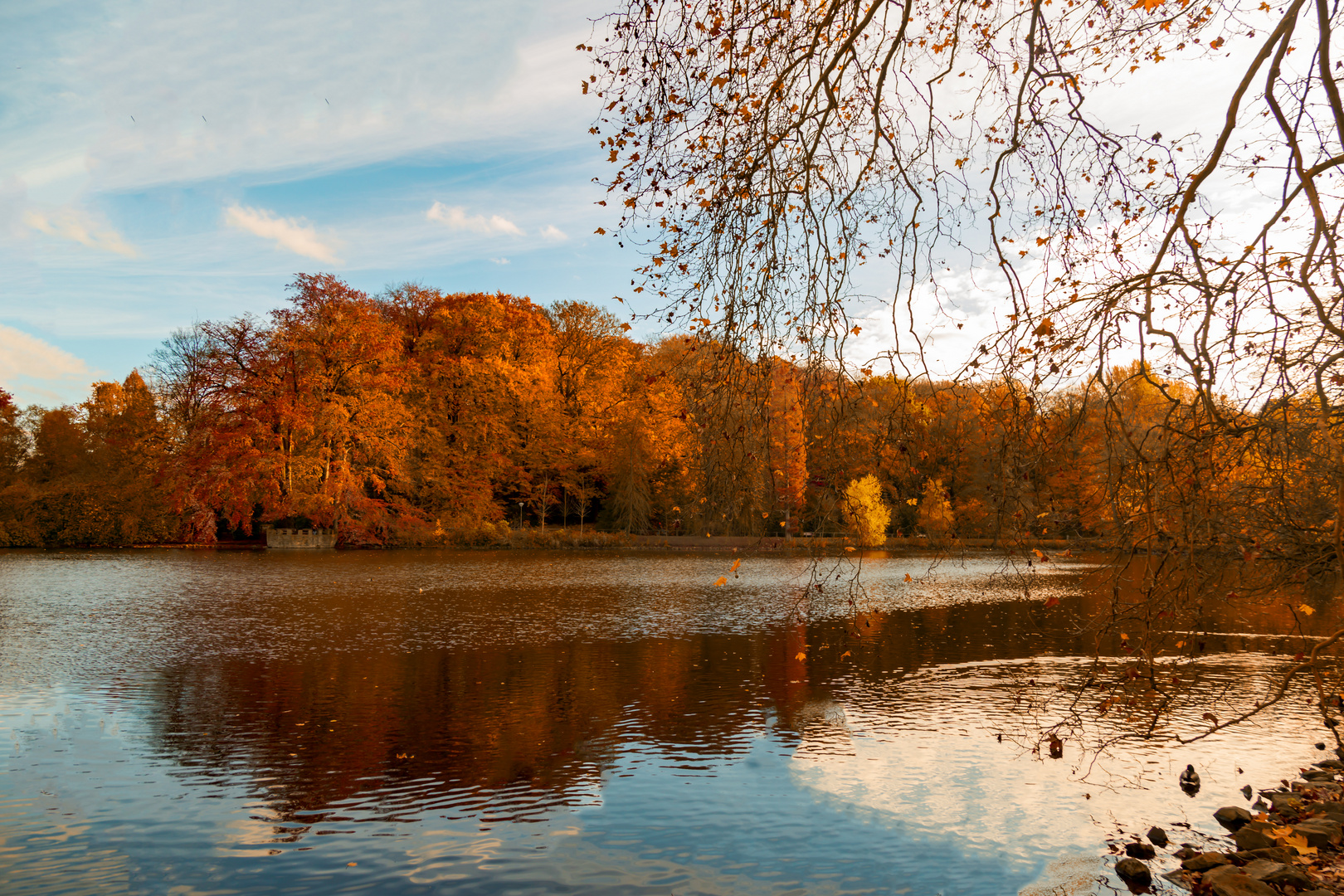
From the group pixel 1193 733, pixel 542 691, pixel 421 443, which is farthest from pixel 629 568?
pixel 1193 733

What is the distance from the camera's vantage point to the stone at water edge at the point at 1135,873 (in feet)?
16.8

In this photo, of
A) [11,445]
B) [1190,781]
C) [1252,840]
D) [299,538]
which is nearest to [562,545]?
[299,538]

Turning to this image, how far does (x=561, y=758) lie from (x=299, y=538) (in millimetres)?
30479

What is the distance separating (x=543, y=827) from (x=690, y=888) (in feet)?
4.20

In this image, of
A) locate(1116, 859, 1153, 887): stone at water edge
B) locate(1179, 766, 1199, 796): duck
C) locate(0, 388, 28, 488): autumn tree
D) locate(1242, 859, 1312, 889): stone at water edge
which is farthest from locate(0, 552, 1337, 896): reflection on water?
locate(0, 388, 28, 488): autumn tree

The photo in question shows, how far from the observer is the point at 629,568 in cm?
2617

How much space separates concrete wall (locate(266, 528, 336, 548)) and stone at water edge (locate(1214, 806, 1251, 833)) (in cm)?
3293

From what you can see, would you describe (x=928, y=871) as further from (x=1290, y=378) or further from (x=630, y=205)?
(x=630, y=205)

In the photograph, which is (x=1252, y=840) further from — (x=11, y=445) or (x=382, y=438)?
(x=11, y=445)

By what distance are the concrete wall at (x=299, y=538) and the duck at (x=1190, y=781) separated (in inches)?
1272

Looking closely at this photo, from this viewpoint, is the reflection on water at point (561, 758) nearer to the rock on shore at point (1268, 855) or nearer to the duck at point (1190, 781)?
the duck at point (1190, 781)

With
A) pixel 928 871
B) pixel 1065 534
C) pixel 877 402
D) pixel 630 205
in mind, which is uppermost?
pixel 630 205

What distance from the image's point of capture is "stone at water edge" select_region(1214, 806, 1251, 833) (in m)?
5.88

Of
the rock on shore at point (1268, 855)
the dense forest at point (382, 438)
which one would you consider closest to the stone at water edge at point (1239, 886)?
the rock on shore at point (1268, 855)
